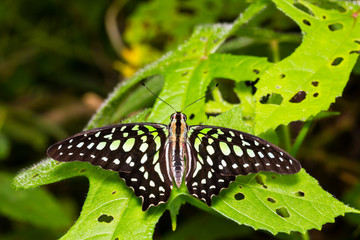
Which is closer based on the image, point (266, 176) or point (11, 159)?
point (266, 176)

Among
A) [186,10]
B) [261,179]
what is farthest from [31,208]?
[261,179]

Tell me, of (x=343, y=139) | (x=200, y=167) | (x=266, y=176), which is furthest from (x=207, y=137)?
(x=343, y=139)

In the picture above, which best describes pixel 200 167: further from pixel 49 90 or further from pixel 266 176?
pixel 49 90

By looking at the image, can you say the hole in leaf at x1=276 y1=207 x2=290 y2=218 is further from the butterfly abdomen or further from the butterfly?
the butterfly abdomen

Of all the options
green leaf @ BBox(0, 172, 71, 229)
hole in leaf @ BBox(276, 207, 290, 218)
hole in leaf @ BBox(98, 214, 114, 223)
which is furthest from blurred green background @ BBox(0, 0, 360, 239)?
hole in leaf @ BBox(98, 214, 114, 223)

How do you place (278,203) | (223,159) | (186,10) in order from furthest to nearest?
(186,10)
(223,159)
(278,203)

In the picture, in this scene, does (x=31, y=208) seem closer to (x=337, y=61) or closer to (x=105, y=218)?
(x=105, y=218)

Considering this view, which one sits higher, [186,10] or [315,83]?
[186,10]
